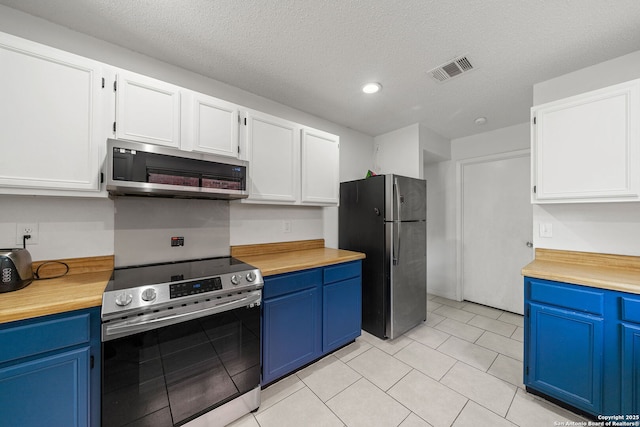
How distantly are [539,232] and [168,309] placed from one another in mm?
3040

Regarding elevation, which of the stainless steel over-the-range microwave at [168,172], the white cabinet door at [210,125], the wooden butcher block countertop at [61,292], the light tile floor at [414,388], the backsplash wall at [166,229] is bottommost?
the light tile floor at [414,388]

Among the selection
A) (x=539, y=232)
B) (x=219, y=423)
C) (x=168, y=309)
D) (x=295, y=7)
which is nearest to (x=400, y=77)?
(x=295, y=7)

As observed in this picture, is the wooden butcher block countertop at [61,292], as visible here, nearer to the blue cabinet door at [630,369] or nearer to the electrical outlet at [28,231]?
the electrical outlet at [28,231]

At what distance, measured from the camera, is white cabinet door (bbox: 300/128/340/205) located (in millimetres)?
2426

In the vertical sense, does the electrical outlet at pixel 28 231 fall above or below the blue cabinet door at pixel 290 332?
above

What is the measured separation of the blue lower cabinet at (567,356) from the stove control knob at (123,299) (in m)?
2.58

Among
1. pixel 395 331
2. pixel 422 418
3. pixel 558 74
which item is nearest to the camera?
pixel 422 418

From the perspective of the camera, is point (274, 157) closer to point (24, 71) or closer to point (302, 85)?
point (302, 85)

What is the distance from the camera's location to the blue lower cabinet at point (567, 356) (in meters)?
1.51

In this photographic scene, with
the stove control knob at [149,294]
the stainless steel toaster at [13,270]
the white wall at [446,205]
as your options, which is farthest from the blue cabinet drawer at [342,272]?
the white wall at [446,205]

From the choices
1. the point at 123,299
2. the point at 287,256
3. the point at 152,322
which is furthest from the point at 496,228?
the point at 123,299

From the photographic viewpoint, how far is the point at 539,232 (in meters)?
2.21

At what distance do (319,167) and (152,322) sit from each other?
1882 mm

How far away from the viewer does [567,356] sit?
1607 millimetres
